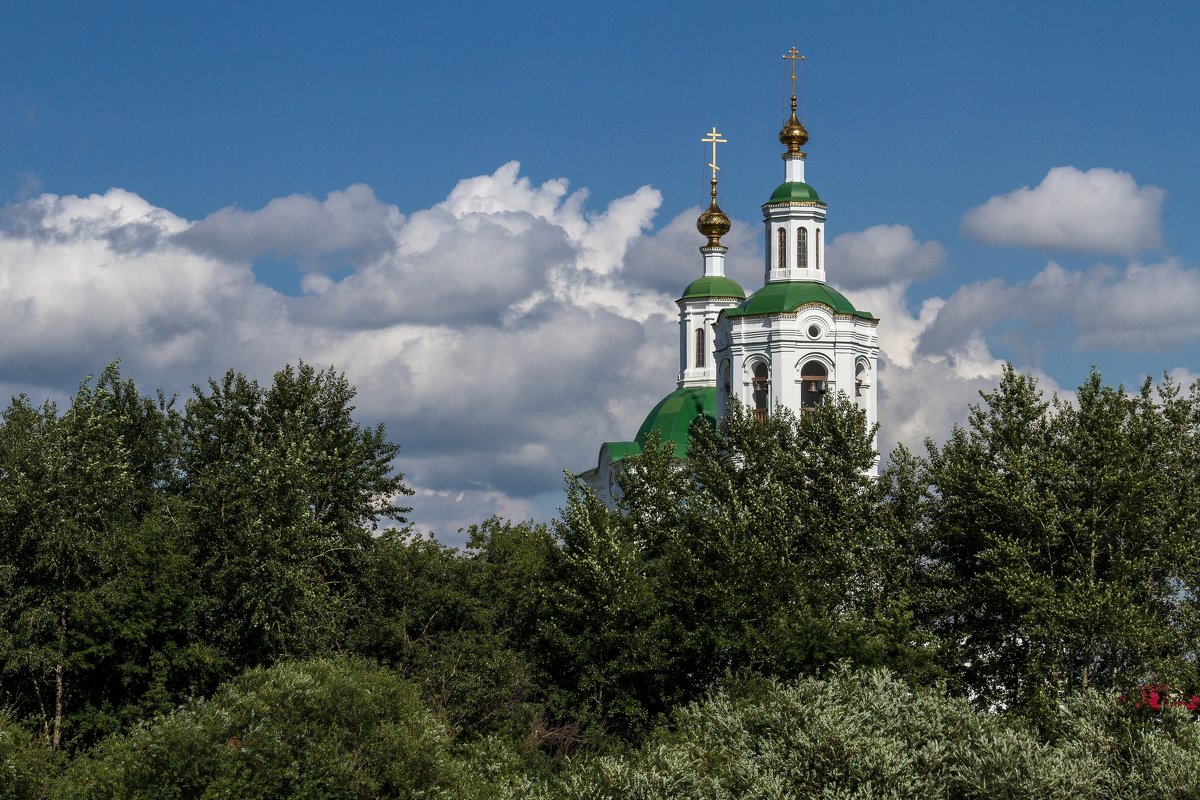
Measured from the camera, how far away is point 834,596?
156 ft

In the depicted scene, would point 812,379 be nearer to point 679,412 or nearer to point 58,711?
Answer: point 679,412

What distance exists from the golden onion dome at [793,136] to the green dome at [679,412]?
12339 millimetres

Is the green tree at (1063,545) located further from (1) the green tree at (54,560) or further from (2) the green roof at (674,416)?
(2) the green roof at (674,416)

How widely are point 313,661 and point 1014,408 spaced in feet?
64.5

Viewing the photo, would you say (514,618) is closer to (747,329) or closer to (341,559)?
(341,559)

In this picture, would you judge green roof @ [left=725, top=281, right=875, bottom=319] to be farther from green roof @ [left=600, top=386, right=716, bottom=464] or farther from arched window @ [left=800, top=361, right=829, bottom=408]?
green roof @ [left=600, top=386, right=716, bottom=464]

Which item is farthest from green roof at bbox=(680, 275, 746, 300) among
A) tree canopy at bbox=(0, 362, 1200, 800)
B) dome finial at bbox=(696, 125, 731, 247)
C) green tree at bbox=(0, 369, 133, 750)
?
green tree at bbox=(0, 369, 133, 750)

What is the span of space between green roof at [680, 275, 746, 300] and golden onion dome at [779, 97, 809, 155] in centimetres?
1799

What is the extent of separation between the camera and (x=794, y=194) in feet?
236

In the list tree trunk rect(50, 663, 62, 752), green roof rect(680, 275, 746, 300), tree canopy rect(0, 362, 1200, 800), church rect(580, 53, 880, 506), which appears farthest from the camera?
green roof rect(680, 275, 746, 300)

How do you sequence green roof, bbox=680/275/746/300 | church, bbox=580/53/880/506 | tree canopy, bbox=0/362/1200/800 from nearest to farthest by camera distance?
tree canopy, bbox=0/362/1200/800, church, bbox=580/53/880/506, green roof, bbox=680/275/746/300

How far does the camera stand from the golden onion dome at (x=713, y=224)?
3602 inches

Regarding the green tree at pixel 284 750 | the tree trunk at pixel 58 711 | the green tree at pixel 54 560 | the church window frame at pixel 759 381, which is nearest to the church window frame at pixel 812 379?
the church window frame at pixel 759 381

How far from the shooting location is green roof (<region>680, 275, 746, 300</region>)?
298 feet
